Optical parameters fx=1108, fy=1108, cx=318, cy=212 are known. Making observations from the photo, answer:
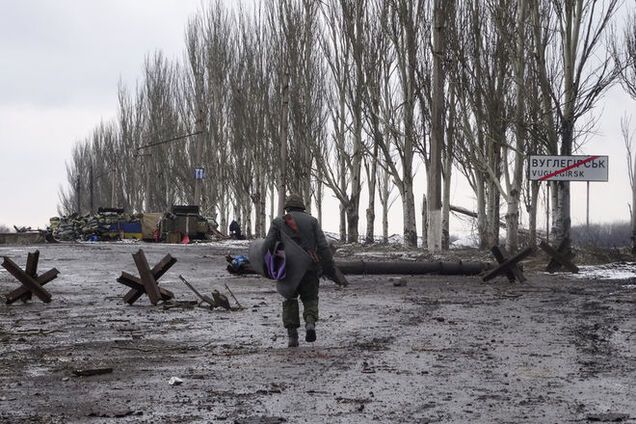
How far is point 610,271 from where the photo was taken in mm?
22109

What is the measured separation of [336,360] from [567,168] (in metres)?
15.1

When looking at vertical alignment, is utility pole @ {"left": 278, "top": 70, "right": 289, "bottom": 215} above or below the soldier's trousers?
above

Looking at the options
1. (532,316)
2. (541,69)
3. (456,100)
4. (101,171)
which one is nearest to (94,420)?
(532,316)

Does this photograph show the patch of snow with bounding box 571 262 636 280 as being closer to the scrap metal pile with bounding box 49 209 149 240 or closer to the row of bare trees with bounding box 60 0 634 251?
the row of bare trees with bounding box 60 0 634 251

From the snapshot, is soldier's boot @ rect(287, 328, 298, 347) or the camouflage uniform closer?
soldier's boot @ rect(287, 328, 298, 347)

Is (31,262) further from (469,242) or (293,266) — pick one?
(469,242)

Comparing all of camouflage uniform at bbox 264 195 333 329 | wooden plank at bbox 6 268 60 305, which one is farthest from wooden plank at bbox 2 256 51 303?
camouflage uniform at bbox 264 195 333 329

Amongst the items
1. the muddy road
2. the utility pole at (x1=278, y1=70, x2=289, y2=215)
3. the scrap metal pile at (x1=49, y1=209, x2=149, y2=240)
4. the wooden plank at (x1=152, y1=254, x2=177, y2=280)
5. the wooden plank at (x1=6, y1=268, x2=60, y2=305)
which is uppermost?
the utility pole at (x1=278, y1=70, x2=289, y2=215)

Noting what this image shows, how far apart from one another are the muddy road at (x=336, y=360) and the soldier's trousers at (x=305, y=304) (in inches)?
10.9

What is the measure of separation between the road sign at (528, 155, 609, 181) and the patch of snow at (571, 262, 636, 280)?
1.89m

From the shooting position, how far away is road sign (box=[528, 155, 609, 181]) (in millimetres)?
22953

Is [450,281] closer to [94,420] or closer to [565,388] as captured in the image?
[565,388]

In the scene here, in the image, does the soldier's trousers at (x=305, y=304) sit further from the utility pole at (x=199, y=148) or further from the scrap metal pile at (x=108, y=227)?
the scrap metal pile at (x=108, y=227)

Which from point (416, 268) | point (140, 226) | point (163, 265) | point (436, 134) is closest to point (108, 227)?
point (140, 226)
